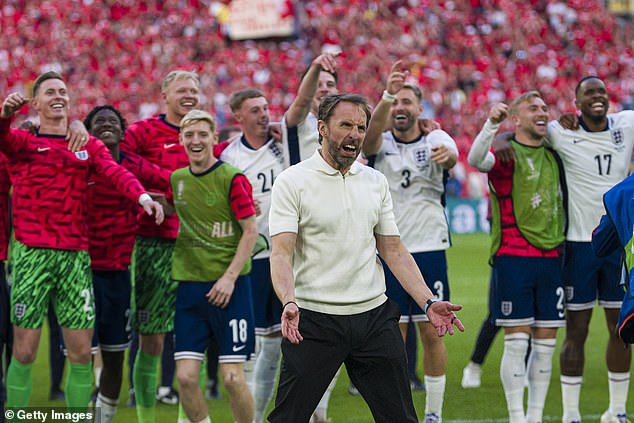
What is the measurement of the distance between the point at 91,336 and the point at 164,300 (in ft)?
2.16

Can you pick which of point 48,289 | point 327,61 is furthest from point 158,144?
point 327,61

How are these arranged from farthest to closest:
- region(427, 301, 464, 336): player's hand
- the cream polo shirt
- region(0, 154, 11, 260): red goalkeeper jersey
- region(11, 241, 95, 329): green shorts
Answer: region(0, 154, 11, 260): red goalkeeper jersey → region(11, 241, 95, 329): green shorts → the cream polo shirt → region(427, 301, 464, 336): player's hand

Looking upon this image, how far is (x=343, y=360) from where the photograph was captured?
A: 17.1 ft

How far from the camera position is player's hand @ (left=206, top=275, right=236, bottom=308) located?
6.56 m

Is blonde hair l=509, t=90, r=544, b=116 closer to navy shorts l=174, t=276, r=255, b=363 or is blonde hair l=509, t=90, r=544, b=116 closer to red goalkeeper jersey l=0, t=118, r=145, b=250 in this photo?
navy shorts l=174, t=276, r=255, b=363

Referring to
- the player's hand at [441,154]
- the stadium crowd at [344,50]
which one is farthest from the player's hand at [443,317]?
the stadium crowd at [344,50]

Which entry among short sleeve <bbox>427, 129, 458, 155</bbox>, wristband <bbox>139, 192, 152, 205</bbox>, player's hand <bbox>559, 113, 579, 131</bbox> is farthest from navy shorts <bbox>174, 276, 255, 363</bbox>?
player's hand <bbox>559, 113, 579, 131</bbox>

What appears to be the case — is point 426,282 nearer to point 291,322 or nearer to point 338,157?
point 338,157

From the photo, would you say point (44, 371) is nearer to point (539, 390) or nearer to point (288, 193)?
point (539, 390)

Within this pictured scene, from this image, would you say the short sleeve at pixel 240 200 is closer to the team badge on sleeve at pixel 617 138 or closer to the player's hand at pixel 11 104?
the player's hand at pixel 11 104

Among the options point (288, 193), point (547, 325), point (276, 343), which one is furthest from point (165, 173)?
point (547, 325)

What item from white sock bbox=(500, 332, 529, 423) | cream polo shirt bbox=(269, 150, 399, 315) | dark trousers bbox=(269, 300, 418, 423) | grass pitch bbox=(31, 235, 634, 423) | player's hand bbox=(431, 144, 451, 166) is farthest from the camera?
grass pitch bbox=(31, 235, 634, 423)

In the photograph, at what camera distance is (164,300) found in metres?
7.46

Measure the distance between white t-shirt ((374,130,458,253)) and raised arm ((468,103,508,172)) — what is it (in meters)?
0.31
